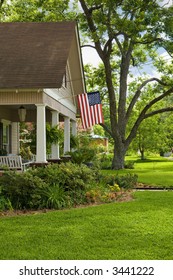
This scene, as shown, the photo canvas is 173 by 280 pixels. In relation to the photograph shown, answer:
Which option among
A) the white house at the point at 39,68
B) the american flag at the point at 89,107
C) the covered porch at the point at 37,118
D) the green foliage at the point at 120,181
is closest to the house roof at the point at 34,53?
the white house at the point at 39,68

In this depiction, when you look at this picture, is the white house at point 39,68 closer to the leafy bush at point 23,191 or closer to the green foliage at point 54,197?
the leafy bush at point 23,191

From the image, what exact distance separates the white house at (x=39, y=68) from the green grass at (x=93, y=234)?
18.7 ft

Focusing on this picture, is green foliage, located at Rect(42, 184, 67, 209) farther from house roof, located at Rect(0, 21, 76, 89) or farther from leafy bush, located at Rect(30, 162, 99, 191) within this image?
house roof, located at Rect(0, 21, 76, 89)

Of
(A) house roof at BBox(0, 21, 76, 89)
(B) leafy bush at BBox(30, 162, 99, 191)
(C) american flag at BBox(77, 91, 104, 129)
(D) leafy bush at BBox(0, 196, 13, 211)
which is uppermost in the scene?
(A) house roof at BBox(0, 21, 76, 89)

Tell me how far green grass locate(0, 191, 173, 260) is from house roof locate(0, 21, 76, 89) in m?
5.95

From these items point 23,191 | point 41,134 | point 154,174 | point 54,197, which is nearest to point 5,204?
point 23,191

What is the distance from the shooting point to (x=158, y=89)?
3088 cm

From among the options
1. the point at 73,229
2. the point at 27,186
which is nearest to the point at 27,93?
the point at 27,186

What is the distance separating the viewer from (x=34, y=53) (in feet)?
55.0

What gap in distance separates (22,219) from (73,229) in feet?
4.99

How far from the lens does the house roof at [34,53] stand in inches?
587

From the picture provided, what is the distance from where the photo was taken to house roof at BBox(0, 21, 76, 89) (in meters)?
14.9

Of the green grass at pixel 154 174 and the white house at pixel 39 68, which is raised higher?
the white house at pixel 39 68

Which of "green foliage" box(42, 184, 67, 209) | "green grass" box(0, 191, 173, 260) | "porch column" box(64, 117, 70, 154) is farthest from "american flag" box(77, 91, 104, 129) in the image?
"green grass" box(0, 191, 173, 260)
